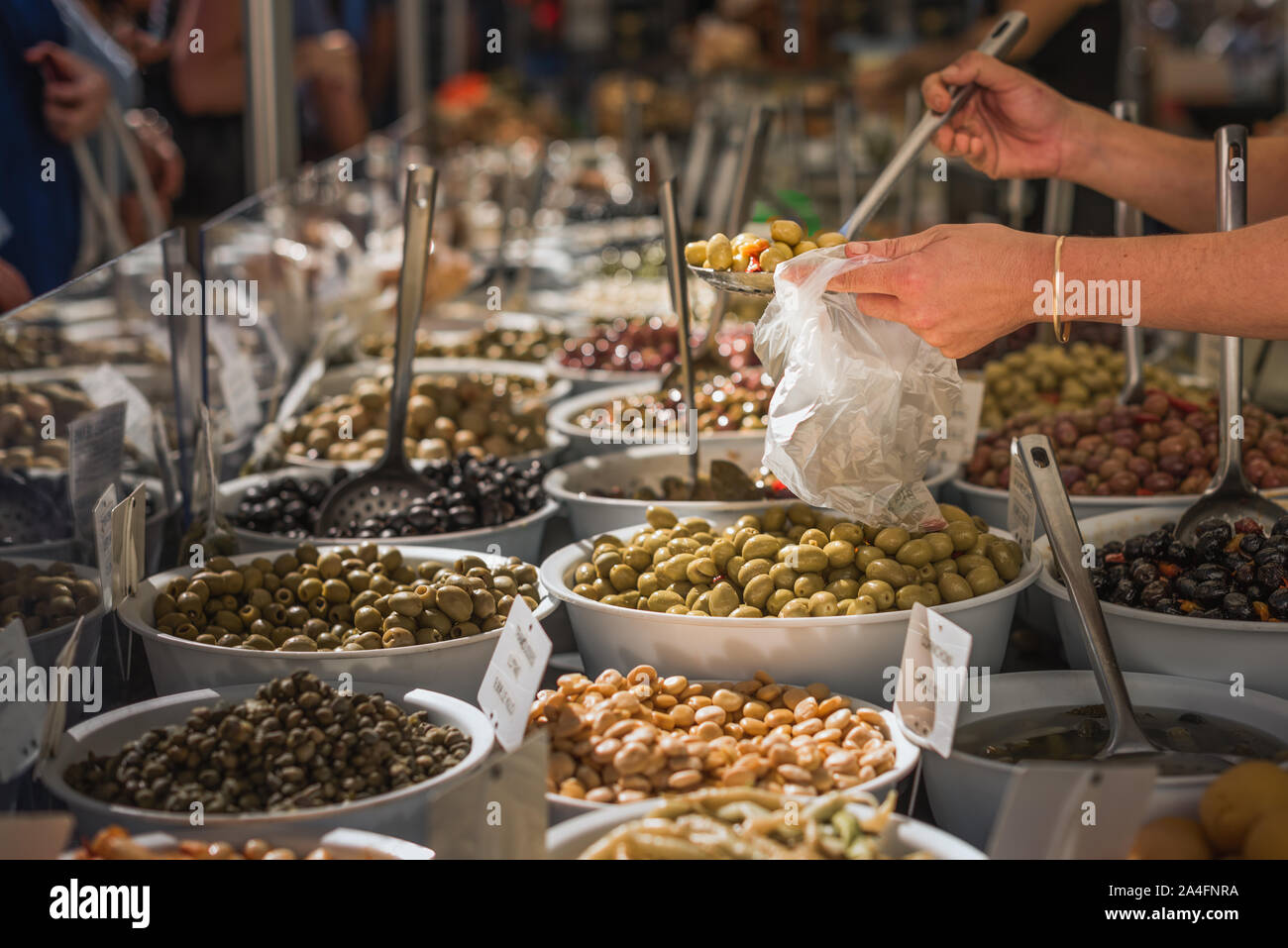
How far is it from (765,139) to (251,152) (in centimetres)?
163

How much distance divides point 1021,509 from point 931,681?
0.54 metres

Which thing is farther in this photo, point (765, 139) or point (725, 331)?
point (725, 331)

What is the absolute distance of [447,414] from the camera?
8.93ft

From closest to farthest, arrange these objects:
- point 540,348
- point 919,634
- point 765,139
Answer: point 919,634 → point 765,139 → point 540,348

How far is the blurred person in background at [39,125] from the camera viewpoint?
10.2 ft

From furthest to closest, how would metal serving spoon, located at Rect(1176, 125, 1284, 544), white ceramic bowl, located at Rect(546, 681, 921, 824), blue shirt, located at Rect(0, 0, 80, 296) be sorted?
blue shirt, located at Rect(0, 0, 80, 296) < metal serving spoon, located at Rect(1176, 125, 1284, 544) < white ceramic bowl, located at Rect(546, 681, 921, 824)

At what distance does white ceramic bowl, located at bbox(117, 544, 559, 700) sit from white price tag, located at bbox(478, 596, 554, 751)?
0.48 feet

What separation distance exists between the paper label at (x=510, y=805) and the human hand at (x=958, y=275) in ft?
2.24

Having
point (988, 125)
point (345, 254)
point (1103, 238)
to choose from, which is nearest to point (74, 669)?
point (1103, 238)

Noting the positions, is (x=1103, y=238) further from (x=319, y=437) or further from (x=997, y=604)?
(x=319, y=437)

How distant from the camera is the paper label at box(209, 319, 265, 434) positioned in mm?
2393

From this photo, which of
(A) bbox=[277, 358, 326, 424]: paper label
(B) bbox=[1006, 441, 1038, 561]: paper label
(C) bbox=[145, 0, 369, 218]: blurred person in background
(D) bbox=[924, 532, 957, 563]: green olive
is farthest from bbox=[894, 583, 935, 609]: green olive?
(C) bbox=[145, 0, 369, 218]: blurred person in background

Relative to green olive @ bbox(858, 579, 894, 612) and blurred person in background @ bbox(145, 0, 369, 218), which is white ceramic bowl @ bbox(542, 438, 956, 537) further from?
blurred person in background @ bbox(145, 0, 369, 218)

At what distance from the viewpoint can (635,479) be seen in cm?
245
